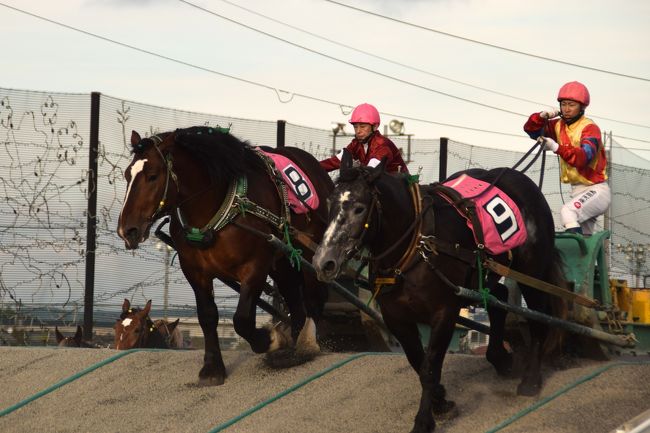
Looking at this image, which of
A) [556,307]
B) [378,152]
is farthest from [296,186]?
[556,307]

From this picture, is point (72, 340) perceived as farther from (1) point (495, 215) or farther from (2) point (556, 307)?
(1) point (495, 215)

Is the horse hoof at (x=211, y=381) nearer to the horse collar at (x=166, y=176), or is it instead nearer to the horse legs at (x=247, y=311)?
the horse legs at (x=247, y=311)

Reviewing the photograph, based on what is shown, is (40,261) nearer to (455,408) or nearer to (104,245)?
(104,245)

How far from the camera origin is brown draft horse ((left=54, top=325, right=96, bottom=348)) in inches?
534

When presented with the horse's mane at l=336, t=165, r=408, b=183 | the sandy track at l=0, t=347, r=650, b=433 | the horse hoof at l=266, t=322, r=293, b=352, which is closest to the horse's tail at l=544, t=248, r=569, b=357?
the sandy track at l=0, t=347, r=650, b=433

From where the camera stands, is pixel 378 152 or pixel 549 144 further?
pixel 378 152

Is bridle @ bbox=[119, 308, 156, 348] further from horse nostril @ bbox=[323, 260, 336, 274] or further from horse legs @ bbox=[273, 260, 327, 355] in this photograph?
horse nostril @ bbox=[323, 260, 336, 274]

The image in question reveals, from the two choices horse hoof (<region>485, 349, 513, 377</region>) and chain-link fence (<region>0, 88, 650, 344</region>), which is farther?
chain-link fence (<region>0, 88, 650, 344</region>)

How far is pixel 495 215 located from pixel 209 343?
273 centimetres

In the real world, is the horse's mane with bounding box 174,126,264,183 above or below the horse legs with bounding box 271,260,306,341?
above

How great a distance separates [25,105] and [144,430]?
5.46 m

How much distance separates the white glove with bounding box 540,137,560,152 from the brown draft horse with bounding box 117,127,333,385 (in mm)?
2174

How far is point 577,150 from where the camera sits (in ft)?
32.1

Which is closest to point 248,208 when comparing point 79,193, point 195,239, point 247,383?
point 195,239
